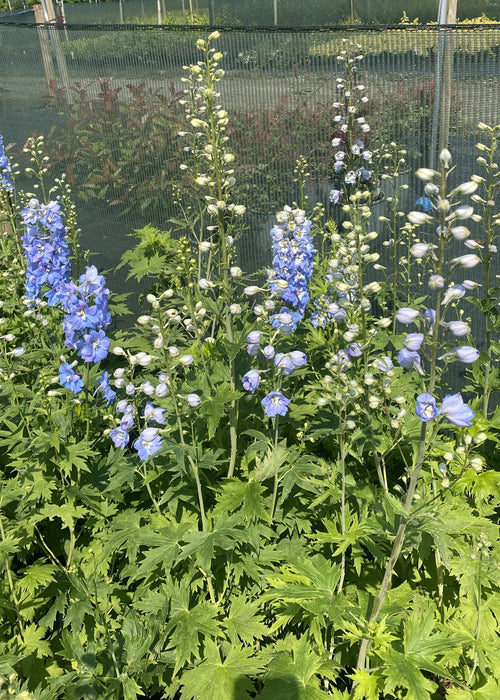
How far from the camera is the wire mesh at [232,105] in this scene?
12.8 feet

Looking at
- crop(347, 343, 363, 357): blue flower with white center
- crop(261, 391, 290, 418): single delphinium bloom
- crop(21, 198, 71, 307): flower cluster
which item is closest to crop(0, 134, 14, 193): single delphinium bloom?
crop(21, 198, 71, 307): flower cluster

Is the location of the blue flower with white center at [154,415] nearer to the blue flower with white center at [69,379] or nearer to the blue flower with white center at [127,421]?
the blue flower with white center at [127,421]

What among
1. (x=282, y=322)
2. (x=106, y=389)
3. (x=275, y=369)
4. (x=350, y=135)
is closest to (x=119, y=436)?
(x=106, y=389)

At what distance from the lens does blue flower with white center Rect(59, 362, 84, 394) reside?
122 inches

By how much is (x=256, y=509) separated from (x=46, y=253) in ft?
6.61

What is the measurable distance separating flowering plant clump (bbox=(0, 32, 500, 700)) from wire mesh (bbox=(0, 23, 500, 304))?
122 cm

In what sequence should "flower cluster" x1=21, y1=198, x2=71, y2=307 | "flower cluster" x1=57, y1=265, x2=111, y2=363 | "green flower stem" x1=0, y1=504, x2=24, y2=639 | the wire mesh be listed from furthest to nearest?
the wire mesh, "flower cluster" x1=21, y1=198, x2=71, y2=307, "flower cluster" x1=57, y1=265, x2=111, y2=363, "green flower stem" x1=0, y1=504, x2=24, y2=639

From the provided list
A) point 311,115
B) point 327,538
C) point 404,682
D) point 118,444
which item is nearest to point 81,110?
point 311,115

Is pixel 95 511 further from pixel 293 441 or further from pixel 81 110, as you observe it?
pixel 81 110

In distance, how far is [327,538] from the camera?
247 cm

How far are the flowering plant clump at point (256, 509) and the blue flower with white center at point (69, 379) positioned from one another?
0.02 metres

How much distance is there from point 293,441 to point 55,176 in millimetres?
4746

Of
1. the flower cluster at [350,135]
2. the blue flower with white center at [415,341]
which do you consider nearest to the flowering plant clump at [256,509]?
the blue flower with white center at [415,341]

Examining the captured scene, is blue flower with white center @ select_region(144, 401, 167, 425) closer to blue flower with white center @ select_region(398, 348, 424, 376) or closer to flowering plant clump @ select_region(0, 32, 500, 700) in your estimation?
flowering plant clump @ select_region(0, 32, 500, 700)
